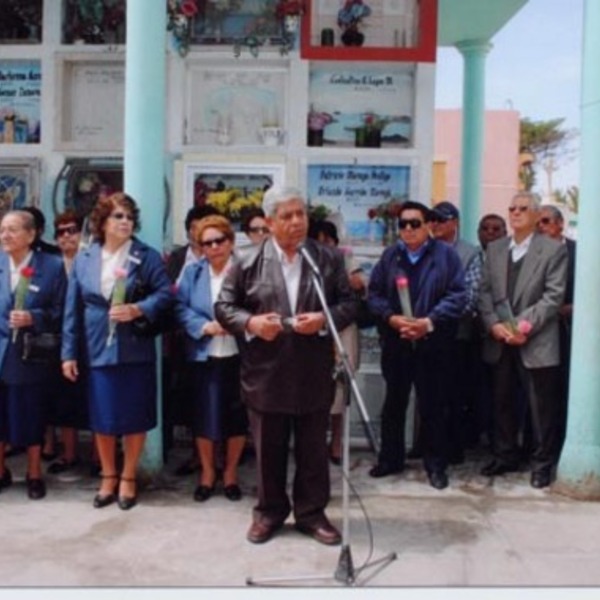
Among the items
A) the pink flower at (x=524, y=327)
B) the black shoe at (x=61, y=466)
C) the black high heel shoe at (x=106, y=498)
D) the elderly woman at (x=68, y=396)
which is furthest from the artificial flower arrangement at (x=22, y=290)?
the pink flower at (x=524, y=327)

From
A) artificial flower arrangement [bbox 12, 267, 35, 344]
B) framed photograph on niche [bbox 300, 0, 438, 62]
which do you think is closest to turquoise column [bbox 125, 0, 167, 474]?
artificial flower arrangement [bbox 12, 267, 35, 344]

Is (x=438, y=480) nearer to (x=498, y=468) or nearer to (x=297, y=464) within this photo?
(x=498, y=468)

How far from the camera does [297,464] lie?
4.41m

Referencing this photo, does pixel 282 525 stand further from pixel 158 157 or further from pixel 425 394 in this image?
pixel 158 157

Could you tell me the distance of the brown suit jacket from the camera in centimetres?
421

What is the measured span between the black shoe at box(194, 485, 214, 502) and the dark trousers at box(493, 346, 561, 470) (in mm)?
1774

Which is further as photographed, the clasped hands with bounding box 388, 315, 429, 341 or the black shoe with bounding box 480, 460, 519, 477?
the black shoe with bounding box 480, 460, 519, 477

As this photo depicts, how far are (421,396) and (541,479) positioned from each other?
843 millimetres

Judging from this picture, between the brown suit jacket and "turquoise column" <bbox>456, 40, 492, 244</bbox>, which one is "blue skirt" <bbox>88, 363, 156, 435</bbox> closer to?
the brown suit jacket

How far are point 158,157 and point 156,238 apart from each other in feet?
1.50

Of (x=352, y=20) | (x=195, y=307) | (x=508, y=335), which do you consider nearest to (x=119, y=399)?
(x=195, y=307)

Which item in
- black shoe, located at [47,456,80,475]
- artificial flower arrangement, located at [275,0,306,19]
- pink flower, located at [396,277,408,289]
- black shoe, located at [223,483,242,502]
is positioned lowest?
black shoe, located at [47,456,80,475]

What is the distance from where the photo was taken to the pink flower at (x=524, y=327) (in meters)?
5.18

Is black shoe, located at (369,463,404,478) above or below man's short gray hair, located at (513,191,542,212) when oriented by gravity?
below
